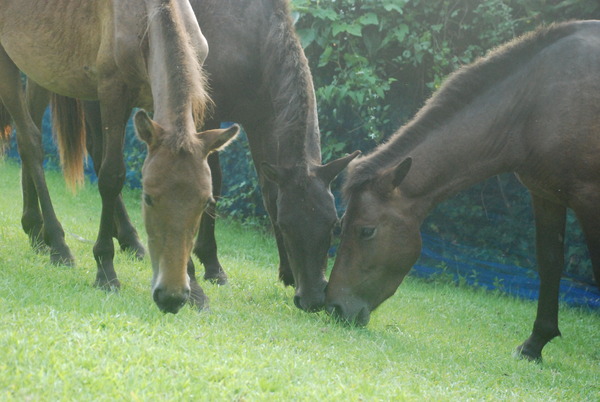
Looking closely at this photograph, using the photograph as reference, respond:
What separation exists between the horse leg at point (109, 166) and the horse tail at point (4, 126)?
277 cm

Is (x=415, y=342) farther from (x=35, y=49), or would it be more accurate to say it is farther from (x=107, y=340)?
(x=35, y=49)

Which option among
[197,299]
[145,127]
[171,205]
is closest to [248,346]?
[171,205]

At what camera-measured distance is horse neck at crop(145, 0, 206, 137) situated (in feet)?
14.8

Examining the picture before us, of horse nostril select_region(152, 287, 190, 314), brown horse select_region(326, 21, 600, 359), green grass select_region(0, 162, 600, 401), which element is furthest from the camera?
brown horse select_region(326, 21, 600, 359)

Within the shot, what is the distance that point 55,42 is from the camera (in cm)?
595

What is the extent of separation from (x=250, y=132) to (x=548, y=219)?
2.74 meters

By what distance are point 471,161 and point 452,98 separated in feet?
1.70

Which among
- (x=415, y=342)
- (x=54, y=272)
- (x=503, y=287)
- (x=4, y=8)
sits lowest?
(x=503, y=287)

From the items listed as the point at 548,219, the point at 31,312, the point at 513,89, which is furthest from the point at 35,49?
the point at 548,219

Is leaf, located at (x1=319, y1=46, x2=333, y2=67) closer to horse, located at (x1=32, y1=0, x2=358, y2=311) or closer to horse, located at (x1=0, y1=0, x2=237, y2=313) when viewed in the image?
horse, located at (x1=32, y1=0, x2=358, y2=311)

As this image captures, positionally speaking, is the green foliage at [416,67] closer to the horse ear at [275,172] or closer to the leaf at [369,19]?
the leaf at [369,19]

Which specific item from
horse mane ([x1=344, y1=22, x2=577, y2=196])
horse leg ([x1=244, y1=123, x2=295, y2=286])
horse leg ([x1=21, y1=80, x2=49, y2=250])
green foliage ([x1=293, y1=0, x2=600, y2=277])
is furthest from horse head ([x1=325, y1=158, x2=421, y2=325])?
green foliage ([x1=293, y1=0, x2=600, y2=277])

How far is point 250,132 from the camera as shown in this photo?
6730 millimetres

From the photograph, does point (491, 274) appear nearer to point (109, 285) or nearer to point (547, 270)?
point (547, 270)
